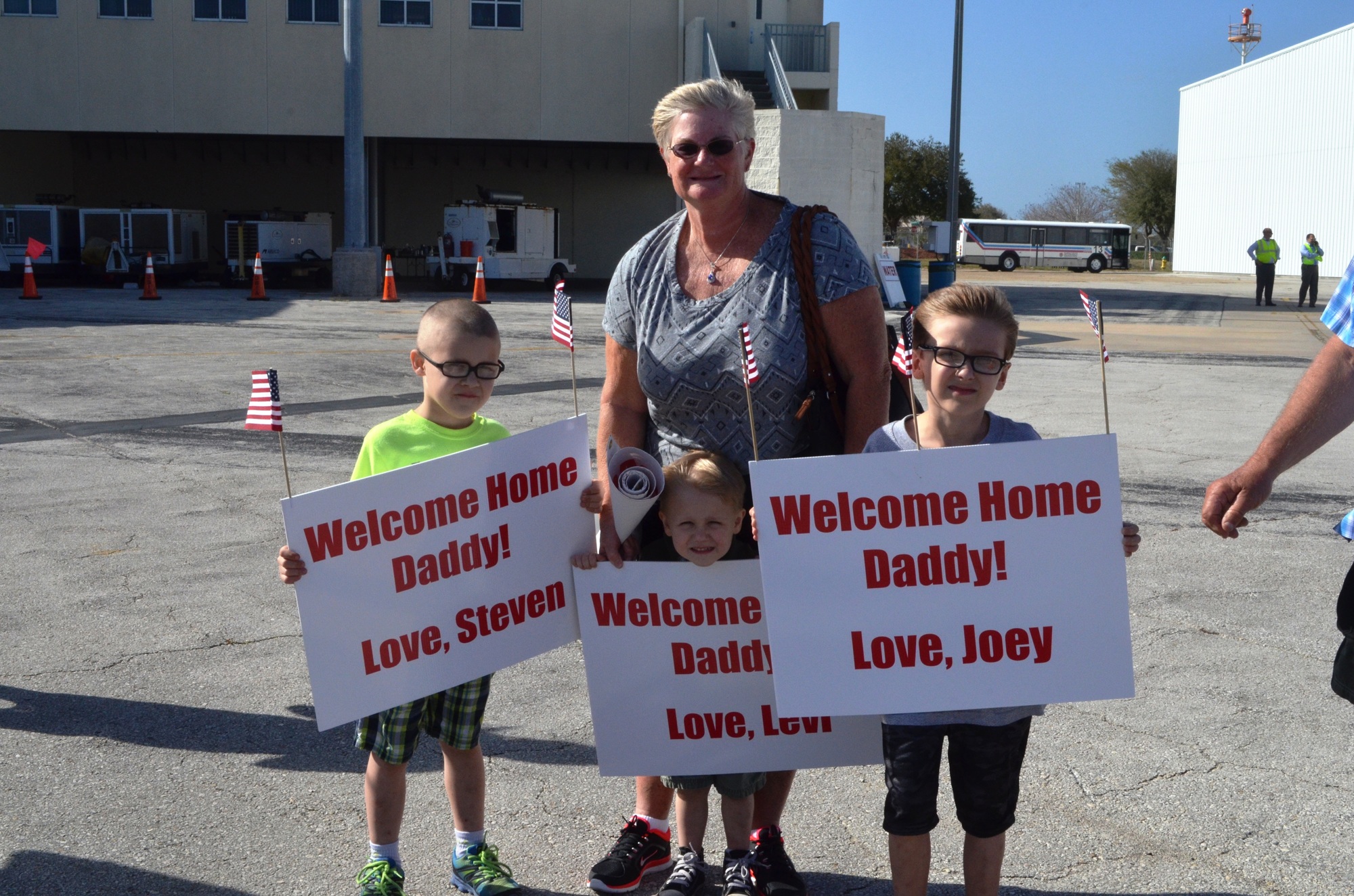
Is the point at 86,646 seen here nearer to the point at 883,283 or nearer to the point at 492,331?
the point at 492,331

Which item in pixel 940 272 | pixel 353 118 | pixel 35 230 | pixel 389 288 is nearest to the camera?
pixel 940 272

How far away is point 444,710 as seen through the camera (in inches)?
125

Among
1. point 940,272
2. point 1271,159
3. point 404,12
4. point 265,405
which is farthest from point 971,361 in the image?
point 1271,159

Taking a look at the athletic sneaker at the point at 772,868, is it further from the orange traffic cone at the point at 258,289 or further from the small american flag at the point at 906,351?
the orange traffic cone at the point at 258,289

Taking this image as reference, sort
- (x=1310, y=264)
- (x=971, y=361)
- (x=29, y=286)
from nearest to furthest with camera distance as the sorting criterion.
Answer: (x=971, y=361), (x=29, y=286), (x=1310, y=264)

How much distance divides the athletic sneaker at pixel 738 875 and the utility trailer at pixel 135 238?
29046 mm

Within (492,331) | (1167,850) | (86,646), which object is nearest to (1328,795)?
(1167,850)

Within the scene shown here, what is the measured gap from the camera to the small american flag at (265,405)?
112 inches

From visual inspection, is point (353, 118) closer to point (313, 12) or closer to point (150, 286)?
point (150, 286)

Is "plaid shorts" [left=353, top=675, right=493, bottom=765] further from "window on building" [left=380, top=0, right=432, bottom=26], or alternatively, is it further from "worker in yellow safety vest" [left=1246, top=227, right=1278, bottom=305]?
"window on building" [left=380, top=0, right=432, bottom=26]

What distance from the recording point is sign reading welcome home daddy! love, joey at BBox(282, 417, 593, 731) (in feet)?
9.43

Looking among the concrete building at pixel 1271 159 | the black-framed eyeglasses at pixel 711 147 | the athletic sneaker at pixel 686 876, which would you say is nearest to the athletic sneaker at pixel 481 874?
the athletic sneaker at pixel 686 876

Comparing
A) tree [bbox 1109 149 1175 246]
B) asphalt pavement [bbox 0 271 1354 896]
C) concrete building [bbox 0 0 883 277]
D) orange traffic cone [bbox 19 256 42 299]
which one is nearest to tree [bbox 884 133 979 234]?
tree [bbox 1109 149 1175 246]

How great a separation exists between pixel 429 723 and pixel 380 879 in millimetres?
386
